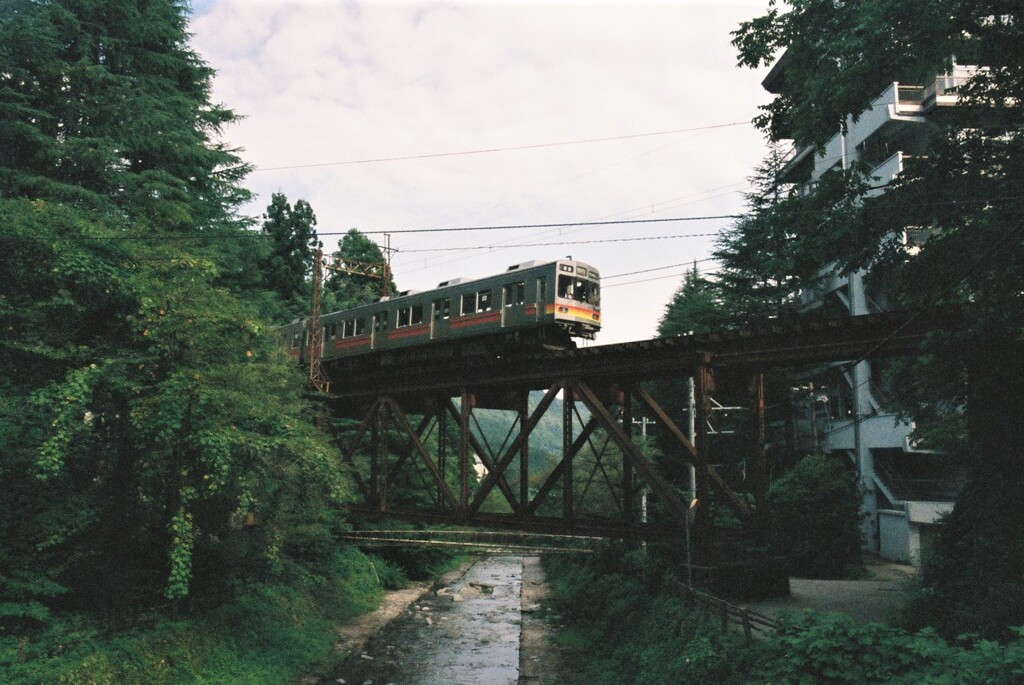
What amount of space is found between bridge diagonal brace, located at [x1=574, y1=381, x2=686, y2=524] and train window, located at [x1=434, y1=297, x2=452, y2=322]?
314 inches

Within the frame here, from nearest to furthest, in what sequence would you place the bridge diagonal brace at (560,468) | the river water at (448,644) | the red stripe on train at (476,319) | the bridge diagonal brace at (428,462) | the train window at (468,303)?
the river water at (448,644) < the bridge diagonal brace at (560,468) < the bridge diagonal brace at (428,462) < the red stripe on train at (476,319) < the train window at (468,303)

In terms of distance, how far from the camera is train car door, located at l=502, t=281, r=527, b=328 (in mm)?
26192

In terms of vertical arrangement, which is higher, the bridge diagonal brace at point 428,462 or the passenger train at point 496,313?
the passenger train at point 496,313

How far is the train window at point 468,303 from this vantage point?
1101 inches

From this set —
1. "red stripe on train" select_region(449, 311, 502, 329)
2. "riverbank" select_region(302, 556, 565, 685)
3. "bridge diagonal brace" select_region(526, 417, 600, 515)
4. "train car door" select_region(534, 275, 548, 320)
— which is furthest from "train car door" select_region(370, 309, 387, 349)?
"bridge diagonal brace" select_region(526, 417, 600, 515)

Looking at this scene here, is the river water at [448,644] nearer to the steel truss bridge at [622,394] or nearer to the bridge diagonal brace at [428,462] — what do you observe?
the steel truss bridge at [622,394]

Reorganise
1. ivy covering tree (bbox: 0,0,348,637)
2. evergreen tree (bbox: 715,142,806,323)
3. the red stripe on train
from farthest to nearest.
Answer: evergreen tree (bbox: 715,142,806,323)
the red stripe on train
ivy covering tree (bbox: 0,0,348,637)

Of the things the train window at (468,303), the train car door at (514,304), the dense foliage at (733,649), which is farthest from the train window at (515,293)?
the dense foliage at (733,649)

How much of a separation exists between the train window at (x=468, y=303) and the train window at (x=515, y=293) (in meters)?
1.68

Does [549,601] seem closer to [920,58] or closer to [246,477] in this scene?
[246,477]

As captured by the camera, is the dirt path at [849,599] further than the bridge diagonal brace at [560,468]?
No

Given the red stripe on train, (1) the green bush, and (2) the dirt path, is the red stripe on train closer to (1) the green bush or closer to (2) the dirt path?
(2) the dirt path

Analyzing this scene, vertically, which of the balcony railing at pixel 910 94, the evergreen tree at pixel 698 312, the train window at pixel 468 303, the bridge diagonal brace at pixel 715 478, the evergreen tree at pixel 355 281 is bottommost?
the bridge diagonal brace at pixel 715 478

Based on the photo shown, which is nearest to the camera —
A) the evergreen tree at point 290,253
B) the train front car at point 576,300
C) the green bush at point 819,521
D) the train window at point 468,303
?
the train front car at point 576,300
